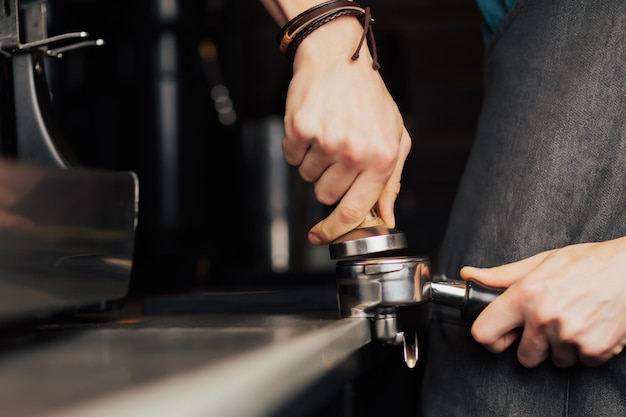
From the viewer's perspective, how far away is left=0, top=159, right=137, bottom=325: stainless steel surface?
0.55 meters

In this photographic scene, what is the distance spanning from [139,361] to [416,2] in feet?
11.1

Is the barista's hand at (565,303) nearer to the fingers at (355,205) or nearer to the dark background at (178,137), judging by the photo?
the fingers at (355,205)

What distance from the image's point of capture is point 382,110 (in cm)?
67

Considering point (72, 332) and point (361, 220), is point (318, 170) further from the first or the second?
point (72, 332)

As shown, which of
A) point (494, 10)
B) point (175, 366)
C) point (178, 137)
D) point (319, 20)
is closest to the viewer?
point (175, 366)

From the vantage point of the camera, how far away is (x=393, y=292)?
64cm

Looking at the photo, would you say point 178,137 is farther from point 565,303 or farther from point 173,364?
point 173,364

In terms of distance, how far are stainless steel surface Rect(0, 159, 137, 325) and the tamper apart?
187mm

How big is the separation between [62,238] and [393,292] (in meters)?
0.26

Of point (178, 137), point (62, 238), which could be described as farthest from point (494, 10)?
point (178, 137)

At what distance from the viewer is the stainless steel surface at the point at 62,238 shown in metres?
0.55

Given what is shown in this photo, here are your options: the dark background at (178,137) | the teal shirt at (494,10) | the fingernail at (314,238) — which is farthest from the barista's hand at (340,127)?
the dark background at (178,137)

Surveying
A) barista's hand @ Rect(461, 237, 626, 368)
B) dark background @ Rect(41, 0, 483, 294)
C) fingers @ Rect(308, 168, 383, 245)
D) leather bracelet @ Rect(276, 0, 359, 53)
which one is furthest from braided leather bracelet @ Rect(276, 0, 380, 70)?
dark background @ Rect(41, 0, 483, 294)

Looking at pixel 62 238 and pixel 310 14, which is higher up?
pixel 310 14
